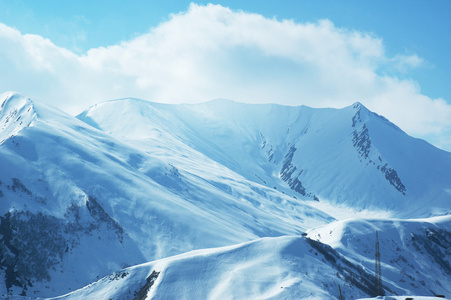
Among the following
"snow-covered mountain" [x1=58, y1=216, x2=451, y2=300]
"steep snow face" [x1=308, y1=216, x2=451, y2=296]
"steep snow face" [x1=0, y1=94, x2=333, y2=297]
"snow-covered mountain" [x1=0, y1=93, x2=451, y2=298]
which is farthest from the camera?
"steep snow face" [x1=308, y1=216, x2=451, y2=296]

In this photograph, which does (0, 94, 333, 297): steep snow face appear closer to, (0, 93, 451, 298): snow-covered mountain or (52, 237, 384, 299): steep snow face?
(0, 93, 451, 298): snow-covered mountain

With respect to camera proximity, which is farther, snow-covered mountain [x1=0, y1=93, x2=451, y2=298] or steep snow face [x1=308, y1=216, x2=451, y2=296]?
steep snow face [x1=308, y1=216, x2=451, y2=296]

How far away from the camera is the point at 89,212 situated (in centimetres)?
10675

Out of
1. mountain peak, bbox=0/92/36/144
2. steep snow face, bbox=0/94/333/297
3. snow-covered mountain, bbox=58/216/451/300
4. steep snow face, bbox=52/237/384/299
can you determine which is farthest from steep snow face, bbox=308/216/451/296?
mountain peak, bbox=0/92/36/144

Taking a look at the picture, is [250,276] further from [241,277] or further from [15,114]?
[15,114]

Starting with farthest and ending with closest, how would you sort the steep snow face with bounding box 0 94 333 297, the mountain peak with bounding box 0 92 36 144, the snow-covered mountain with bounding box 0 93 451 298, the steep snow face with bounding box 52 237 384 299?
the mountain peak with bounding box 0 92 36 144 → the steep snow face with bounding box 0 94 333 297 → the snow-covered mountain with bounding box 0 93 451 298 → the steep snow face with bounding box 52 237 384 299

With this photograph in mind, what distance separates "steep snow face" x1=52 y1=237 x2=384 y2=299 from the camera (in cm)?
6259

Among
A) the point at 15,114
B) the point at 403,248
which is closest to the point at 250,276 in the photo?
the point at 403,248

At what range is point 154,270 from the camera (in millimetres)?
69562

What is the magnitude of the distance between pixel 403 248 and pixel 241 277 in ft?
224

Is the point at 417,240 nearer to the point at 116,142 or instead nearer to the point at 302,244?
the point at 302,244

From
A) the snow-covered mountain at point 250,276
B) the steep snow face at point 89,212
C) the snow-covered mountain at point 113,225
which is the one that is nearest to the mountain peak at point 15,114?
the snow-covered mountain at point 113,225

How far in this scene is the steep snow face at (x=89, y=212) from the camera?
89.3 m

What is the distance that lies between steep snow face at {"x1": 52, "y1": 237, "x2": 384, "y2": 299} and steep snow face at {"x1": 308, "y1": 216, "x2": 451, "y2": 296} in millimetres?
28851
